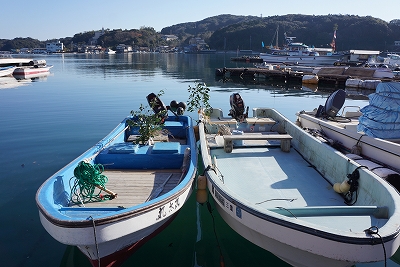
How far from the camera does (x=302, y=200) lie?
5820 millimetres

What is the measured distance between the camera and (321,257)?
162 inches

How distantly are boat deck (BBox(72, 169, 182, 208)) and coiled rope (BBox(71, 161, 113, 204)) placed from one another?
13cm

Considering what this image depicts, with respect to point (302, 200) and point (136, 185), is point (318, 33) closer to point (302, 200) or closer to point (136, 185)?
point (302, 200)

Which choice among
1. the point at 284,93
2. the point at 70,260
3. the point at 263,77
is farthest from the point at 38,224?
the point at 263,77

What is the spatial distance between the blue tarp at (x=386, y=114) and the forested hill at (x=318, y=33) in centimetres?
12466

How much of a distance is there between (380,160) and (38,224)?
309 inches

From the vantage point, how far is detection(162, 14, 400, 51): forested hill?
134 meters

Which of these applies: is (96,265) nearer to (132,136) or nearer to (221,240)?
(221,240)

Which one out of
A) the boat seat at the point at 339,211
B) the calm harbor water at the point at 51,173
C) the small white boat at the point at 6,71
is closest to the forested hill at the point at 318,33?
the small white boat at the point at 6,71

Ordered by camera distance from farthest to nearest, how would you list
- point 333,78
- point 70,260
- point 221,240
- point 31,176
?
point 333,78 < point 31,176 < point 221,240 < point 70,260

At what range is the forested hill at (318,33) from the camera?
13412 cm

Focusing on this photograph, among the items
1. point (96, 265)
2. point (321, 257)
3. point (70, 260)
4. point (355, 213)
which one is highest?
point (355, 213)

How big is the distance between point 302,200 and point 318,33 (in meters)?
153

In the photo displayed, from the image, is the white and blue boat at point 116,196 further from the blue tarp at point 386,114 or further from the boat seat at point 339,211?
the blue tarp at point 386,114
